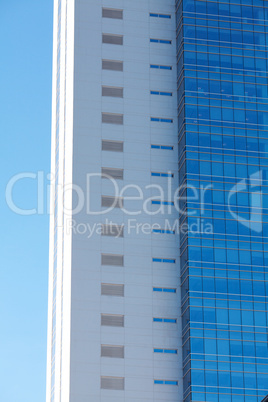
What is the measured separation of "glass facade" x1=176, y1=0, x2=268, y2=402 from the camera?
8506 cm

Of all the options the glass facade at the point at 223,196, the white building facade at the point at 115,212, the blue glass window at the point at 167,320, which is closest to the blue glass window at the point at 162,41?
the white building facade at the point at 115,212

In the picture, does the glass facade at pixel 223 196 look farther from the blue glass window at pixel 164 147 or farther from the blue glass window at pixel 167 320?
the blue glass window at pixel 164 147

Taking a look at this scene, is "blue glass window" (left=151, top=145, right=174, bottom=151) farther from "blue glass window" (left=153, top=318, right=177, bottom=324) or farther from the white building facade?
"blue glass window" (left=153, top=318, right=177, bottom=324)

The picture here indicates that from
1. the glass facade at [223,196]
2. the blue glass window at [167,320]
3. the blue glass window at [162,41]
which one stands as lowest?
the blue glass window at [167,320]

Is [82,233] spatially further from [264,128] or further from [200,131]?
[264,128]

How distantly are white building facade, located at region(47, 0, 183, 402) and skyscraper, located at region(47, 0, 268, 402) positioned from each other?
128mm

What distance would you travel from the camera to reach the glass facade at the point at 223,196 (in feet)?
279

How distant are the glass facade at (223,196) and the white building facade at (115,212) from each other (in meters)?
2.12

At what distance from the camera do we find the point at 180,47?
97000 millimetres

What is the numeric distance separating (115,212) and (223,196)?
Answer: 10974 mm

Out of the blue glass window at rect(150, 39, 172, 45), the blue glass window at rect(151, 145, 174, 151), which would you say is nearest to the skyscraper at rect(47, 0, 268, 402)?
the blue glass window at rect(150, 39, 172, 45)

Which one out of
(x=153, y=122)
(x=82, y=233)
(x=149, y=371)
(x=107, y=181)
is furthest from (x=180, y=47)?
(x=149, y=371)

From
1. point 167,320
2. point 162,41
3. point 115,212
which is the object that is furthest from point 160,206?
point 162,41

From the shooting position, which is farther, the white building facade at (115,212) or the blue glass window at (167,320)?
the blue glass window at (167,320)
